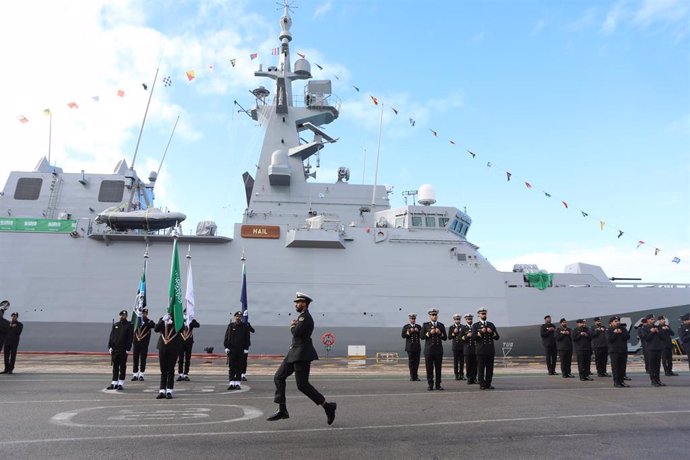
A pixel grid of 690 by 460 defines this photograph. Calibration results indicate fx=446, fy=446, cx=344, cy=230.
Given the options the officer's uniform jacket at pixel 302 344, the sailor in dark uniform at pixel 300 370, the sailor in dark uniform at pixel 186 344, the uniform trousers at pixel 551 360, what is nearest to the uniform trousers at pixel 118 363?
the sailor in dark uniform at pixel 186 344

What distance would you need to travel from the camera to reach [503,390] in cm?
850

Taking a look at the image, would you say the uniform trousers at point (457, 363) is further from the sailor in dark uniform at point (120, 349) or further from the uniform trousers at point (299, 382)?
the sailor in dark uniform at point (120, 349)

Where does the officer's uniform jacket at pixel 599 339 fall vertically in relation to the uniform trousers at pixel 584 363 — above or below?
above

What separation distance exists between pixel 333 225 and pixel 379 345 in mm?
5356

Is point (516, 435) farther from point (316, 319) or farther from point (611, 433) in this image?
point (316, 319)

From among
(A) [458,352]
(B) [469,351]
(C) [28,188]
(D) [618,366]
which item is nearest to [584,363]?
(D) [618,366]

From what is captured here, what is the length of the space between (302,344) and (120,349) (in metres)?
4.90

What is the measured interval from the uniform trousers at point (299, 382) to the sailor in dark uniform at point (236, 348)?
3527mm

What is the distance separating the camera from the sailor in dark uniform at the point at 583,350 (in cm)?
1092

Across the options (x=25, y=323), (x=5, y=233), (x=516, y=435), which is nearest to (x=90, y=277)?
→ (x=25, y=323)

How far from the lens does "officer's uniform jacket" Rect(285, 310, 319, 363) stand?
5477 mm

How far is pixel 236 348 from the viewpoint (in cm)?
923

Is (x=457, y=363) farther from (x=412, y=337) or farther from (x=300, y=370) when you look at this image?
(x=300, y=370)

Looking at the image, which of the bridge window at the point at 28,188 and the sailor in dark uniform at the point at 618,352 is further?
the bridge window at the point at 28,188
